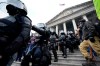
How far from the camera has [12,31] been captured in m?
1.81

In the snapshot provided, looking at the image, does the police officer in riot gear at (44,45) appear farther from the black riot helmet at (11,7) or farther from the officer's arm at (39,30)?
the black riot helmet at (11,7)

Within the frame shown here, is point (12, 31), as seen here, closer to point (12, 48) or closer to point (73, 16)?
point (12, 48)

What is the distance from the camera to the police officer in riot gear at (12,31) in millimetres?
1704

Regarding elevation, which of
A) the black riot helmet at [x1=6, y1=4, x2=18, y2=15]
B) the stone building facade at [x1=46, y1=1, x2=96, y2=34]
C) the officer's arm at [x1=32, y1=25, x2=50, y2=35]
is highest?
the stone building facade at [x1=46, y1=1, x2=96, y2=34]

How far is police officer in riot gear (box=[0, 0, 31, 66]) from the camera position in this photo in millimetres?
A: 1704

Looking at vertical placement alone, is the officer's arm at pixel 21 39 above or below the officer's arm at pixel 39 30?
below

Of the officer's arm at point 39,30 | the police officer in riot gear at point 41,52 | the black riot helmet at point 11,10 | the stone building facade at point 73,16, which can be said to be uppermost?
the stone building facade at point 73,16

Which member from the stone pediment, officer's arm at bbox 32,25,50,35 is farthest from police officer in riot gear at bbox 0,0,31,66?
the stone pediment

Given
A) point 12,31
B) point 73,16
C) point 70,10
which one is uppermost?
point 70,10

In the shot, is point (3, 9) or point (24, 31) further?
point (3, 9)

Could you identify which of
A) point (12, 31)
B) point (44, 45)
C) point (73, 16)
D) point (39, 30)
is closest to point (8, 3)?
point (12, 31)

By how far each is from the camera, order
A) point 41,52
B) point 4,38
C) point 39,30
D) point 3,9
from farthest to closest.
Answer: point 41,52 < point 39,30 < point 3,9 < point 4,38

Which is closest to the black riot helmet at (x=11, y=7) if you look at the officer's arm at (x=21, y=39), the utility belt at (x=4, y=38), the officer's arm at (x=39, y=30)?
the officer's arm at (x=21, y=39)

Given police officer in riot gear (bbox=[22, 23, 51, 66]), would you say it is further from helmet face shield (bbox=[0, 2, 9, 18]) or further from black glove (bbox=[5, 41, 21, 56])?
black glove (bbox=[5, 41, 21, 56])
